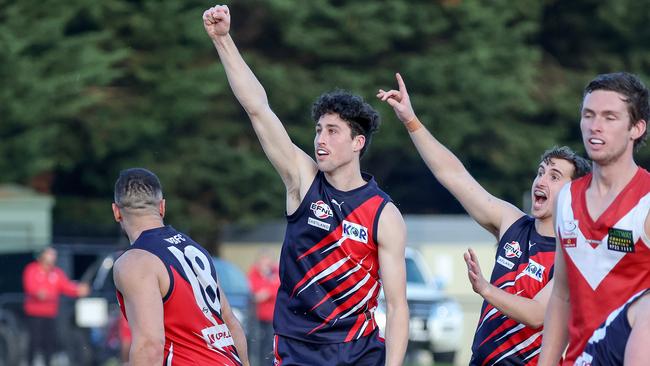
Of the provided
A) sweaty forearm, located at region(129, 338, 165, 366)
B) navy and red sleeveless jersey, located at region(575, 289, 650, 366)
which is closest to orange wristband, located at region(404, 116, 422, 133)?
sweaty forearm, located at region(129, 338, 165, 366)

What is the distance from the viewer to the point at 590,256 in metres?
5.45

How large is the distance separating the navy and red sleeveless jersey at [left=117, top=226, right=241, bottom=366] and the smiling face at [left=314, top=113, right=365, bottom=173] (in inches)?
34.3

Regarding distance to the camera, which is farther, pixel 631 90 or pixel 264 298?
pixel 264 298

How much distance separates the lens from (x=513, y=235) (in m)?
7.32

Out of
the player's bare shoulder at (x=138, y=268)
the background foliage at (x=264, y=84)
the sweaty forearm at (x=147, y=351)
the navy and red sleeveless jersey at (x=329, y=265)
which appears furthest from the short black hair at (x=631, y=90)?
the background foliage at (x=264, y=84)

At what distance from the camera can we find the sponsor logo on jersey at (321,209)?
726cm

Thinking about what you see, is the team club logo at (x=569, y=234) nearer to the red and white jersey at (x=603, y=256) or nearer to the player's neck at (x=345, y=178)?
the red and white jersey at (x=603, y=256)

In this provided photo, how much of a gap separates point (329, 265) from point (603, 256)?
2.17m

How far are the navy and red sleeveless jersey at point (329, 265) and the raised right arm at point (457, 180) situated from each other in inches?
17.6

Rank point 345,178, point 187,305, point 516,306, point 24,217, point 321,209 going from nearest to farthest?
point 516,306 < point 187,305 < point 321,209 < point 345,178 < point 24,217

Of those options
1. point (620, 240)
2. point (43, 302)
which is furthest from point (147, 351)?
point (43, 302)

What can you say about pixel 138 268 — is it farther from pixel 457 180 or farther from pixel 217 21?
pixel 457 180

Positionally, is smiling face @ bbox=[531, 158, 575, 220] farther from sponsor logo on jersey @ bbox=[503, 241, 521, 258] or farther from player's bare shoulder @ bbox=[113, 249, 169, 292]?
player's bare shoulder @ bbox=[113, 249, 169, 292]

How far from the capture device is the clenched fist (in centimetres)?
729
